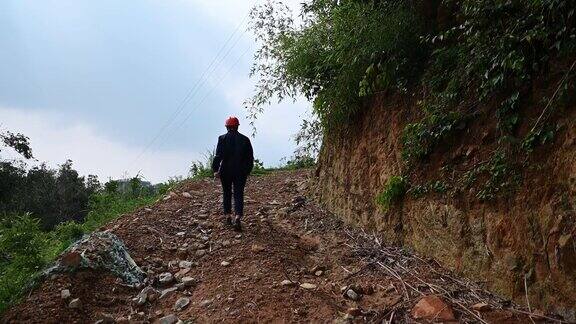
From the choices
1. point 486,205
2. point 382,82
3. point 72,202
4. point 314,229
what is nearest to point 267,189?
point 314,229

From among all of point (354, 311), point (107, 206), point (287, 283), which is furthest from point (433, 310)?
point (107, 206)

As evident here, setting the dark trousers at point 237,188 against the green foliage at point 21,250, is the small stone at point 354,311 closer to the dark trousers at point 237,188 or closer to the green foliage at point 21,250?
the dark trousers at point 237,188

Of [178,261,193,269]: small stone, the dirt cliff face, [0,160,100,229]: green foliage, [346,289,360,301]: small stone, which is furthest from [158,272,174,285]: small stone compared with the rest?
[0,160,100,229]: green foliage

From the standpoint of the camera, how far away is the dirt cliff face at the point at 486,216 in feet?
9.67

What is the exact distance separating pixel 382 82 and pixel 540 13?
2077 mm

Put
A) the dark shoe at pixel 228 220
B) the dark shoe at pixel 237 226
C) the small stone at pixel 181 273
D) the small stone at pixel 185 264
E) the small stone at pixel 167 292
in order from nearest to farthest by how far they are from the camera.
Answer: the small stone at pixel 167 292 < the small stone at pixel 181 273 < the small stone at pixel 185 264 < the dark shoe at pixel 237 226 < the dark shoe at pixel 228 220

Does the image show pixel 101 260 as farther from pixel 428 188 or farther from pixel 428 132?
pixel 428 132

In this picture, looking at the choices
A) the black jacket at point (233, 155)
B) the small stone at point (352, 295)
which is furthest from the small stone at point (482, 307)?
the black jacket at point (233, 155)

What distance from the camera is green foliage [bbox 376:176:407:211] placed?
15.6 feet

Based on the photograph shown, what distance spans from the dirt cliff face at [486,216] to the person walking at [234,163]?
161cm

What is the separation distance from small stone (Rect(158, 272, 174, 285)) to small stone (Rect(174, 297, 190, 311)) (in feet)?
1.43

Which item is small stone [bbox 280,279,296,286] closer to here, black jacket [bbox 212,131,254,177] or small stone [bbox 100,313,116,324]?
small stone [bbox 100,313,116,324]

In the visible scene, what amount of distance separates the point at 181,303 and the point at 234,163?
7.95 feet

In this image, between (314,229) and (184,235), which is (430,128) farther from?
(184,235)
